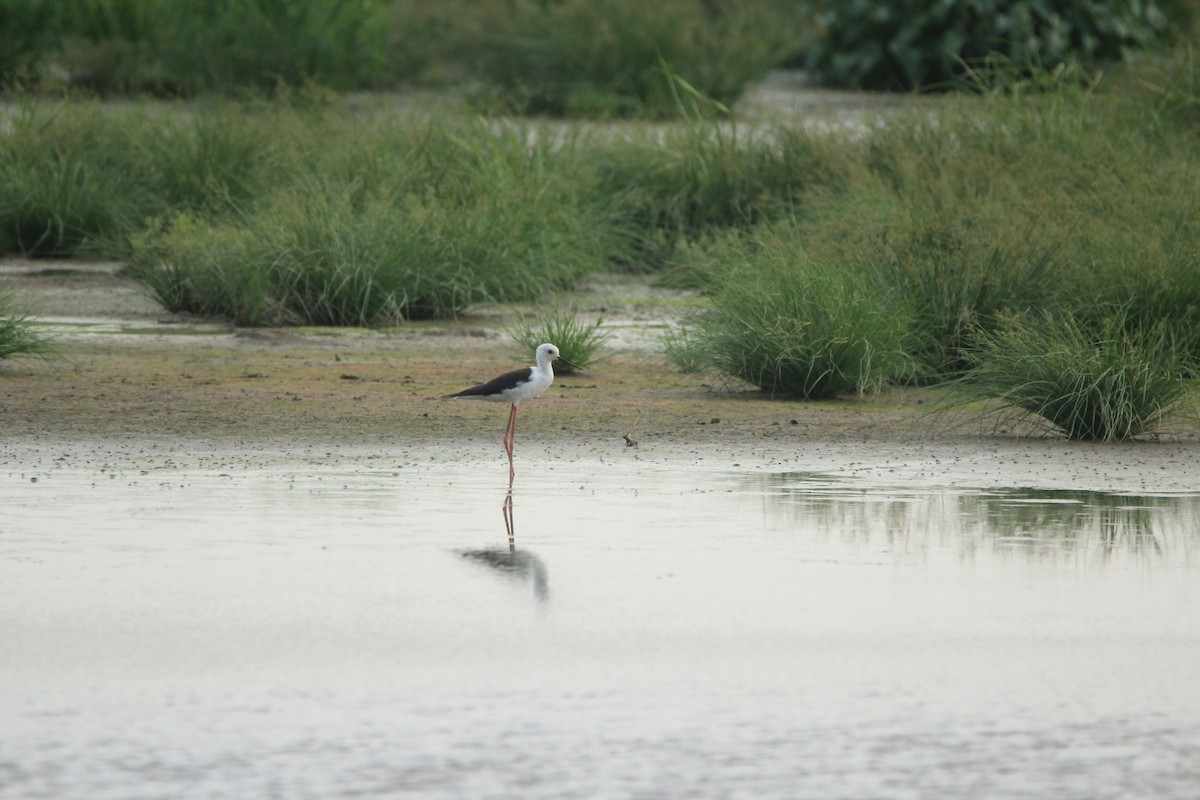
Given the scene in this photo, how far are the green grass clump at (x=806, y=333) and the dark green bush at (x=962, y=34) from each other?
1539 cm

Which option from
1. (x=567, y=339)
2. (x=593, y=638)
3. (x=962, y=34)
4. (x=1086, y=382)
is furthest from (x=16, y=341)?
(x=962, y=34)

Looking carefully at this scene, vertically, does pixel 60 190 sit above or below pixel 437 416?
above

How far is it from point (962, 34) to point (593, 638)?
2260 centimetres

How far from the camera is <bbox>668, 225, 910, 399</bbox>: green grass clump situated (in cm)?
1145

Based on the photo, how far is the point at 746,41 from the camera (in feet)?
85.1

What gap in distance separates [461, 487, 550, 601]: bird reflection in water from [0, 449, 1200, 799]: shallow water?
0.02m

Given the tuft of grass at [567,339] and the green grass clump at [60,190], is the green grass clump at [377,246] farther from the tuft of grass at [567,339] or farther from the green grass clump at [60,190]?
the tuft of grass at [567,339]

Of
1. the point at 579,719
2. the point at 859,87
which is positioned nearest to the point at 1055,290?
the point at 579,719


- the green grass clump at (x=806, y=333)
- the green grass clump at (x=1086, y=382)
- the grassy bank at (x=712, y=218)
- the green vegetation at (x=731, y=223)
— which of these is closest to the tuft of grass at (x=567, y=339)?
the green vegetation at (x=731, y=223)

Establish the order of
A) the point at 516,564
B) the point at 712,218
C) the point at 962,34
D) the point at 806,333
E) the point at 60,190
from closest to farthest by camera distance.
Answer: the point at 516,564 → the point at 806,333 → the point at 60,190 → the point at 712,218 → the point at 962,34

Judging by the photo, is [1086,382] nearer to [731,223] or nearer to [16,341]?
[16,341]

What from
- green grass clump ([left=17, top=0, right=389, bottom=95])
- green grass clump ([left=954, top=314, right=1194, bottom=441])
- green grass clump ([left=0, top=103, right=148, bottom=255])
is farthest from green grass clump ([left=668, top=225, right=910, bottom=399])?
green grass clump ([left=17, top=0, right=389, bottom=95])

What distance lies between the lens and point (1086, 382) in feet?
32.9

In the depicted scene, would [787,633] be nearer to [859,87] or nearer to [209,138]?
[209,138]
